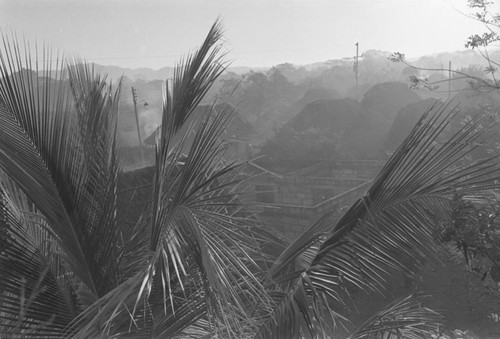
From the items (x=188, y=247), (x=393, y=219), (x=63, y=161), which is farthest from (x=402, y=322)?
(x=63, y=161)

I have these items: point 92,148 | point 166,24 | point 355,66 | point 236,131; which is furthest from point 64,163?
point 355,66

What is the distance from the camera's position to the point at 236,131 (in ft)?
5.99

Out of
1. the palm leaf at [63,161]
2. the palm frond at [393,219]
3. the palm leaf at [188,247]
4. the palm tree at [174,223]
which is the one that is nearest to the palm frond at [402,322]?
the palm tree at [174,223]

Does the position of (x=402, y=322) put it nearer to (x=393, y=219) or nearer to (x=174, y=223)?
(x=393, y=219)

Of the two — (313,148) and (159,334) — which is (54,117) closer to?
(159,334)

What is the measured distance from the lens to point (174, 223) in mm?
999

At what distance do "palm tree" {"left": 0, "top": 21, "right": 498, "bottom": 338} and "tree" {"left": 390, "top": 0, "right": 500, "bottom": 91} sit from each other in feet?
1.92

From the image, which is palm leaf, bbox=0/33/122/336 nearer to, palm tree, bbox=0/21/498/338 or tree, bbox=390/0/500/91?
palm tree, bbox=0/21/498/338

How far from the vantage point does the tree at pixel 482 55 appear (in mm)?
1803

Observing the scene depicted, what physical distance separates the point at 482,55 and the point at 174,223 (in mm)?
1510

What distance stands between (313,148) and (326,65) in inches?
15.2

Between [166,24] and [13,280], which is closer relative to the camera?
[13,280]

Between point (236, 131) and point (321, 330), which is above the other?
point (236, 131)

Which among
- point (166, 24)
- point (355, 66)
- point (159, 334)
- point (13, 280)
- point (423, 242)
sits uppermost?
point (166, 24)
